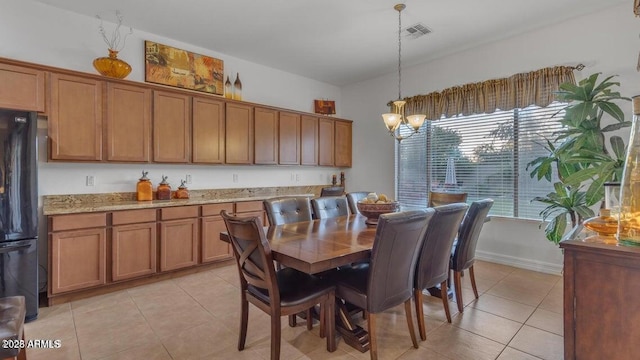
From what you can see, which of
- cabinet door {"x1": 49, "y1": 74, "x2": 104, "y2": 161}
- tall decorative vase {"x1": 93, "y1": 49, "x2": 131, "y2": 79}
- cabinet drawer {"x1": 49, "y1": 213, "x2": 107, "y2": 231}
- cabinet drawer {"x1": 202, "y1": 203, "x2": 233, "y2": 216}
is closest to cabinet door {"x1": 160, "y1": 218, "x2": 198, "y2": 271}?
cabinet drawer {"x1": 202, "y1": 203, "x2": 233, "y2": 216}

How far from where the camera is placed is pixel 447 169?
453cm

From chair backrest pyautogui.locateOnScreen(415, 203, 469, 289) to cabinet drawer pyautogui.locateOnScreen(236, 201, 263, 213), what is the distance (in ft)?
8.40

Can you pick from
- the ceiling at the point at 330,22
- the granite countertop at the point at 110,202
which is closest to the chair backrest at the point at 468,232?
the ceiling at the point at 330,22

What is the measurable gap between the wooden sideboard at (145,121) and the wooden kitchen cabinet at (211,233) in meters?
0.65

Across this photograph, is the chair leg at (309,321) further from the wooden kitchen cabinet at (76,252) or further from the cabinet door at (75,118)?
the cabinet door at (75,118)

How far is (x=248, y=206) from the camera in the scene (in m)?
4.11

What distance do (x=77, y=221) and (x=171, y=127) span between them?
4.59ft

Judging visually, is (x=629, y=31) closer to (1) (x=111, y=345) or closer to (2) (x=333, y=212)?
(2) (x=333, y=212)

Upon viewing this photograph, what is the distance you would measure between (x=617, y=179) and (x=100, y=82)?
464 centimetres

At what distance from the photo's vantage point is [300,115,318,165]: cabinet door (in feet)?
16.7

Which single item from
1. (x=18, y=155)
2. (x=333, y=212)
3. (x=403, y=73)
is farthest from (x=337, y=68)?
(x=18, y=155)

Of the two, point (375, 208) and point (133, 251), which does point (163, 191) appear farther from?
point (375, 208)

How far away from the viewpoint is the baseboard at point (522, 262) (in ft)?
11.6

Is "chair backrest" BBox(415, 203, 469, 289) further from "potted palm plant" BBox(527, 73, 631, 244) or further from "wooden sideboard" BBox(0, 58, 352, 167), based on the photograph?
"wooden sideboard" BBox(0, 58, 352, 167)
